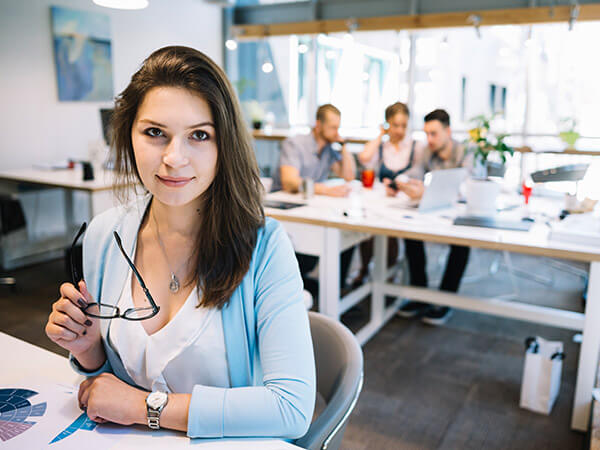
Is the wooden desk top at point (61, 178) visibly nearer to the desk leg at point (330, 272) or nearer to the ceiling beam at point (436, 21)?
the desk leg at point (330, 272)

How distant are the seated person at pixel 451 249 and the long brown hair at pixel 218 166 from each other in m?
A: 2.44

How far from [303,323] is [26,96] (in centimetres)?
466

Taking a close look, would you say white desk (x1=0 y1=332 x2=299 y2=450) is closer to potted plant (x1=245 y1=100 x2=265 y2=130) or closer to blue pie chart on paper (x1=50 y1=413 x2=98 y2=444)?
blue pie chart on paper (x1=50 y1=413 x2=98 y2=444)

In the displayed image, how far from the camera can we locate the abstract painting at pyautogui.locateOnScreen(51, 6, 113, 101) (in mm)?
4879

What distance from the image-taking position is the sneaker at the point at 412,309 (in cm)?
353

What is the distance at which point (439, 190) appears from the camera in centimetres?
283

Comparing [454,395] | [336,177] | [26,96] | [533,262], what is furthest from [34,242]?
[533,262]

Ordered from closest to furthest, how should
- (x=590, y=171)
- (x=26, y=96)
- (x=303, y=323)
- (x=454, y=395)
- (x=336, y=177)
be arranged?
(x=303, y=323)
(x=454, y=395)
(x=590, y=171)
(x=336, y=177)
(x=26, y=96)

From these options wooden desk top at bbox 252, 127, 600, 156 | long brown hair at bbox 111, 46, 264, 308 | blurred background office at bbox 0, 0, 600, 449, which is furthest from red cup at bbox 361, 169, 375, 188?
long brown hair at bbox 111, 46, 264, 308

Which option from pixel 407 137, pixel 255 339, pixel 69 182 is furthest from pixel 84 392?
pixel 407 137

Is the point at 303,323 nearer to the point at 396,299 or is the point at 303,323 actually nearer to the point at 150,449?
the point at 150,449

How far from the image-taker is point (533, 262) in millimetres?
4926

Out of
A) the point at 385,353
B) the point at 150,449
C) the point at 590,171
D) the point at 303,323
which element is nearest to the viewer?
the point at 150,449

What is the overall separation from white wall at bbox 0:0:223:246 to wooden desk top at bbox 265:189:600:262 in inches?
85.6
